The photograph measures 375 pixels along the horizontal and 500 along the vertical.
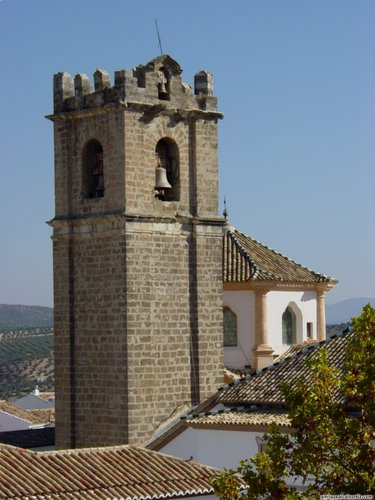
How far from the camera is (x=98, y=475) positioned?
21016mm

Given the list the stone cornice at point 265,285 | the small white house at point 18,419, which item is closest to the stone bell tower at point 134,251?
the stone cornice at point 265,285

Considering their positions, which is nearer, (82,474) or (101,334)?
(82,474)

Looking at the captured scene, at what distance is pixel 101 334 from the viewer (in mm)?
26594

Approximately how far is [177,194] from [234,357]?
4.95 metres

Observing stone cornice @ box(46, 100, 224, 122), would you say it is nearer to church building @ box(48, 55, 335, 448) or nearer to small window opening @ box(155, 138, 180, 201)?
church building @ box(48, 55, 335, 448)

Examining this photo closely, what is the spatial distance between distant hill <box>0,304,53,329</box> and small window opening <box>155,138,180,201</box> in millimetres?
126760

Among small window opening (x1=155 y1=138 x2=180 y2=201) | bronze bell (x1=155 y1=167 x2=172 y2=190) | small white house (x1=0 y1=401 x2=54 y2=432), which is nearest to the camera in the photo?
bronze bell (x1=155 y1=167 x2=172 y2=190)

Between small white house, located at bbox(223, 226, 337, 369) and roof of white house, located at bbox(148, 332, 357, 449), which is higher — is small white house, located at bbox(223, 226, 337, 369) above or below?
above

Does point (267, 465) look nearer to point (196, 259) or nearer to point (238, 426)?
point (238, 426)

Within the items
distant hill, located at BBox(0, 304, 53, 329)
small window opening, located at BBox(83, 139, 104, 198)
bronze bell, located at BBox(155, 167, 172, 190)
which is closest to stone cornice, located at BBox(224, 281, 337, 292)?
bronze bell, located at BBox(155, 167, 172, 190)

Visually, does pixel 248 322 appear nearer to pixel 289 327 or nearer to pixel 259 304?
pixel 259 304

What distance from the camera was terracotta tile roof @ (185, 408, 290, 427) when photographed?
2358cm

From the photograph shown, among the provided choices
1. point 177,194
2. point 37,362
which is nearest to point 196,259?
point 177,194

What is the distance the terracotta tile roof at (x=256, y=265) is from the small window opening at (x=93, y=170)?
179 inches
